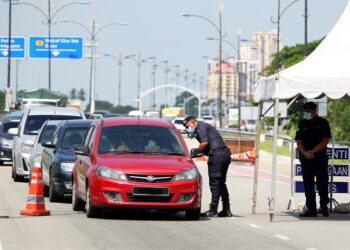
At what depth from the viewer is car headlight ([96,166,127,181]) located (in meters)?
18.6

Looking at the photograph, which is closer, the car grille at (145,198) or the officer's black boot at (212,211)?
the car grille at (145,198)

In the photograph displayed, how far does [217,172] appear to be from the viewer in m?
20.2

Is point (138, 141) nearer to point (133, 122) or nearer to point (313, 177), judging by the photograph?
point (133, 122)

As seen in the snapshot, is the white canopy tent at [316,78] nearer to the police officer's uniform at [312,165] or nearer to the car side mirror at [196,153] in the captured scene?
the police officer's uniform at [312,165]

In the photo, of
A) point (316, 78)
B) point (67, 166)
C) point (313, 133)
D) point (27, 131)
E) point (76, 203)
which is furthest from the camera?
point (27, 131)

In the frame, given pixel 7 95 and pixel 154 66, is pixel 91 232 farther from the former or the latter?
pixel 154 66

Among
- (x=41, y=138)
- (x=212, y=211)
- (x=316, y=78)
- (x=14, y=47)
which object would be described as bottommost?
(x=212, y=211)

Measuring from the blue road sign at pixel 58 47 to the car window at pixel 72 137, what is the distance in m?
61.1

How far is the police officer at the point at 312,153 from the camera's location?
67.3ft

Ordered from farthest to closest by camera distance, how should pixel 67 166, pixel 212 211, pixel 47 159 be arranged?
pixel 47 159
pixel 67 166
pixel 212 211

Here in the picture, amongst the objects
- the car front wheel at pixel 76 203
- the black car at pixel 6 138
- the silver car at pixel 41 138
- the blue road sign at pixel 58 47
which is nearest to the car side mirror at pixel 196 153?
the car front wheel at pixel 76 203

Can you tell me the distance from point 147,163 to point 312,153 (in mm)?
3286

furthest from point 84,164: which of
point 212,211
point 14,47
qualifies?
point 14,47

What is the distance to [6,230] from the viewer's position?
17172 millimetres
